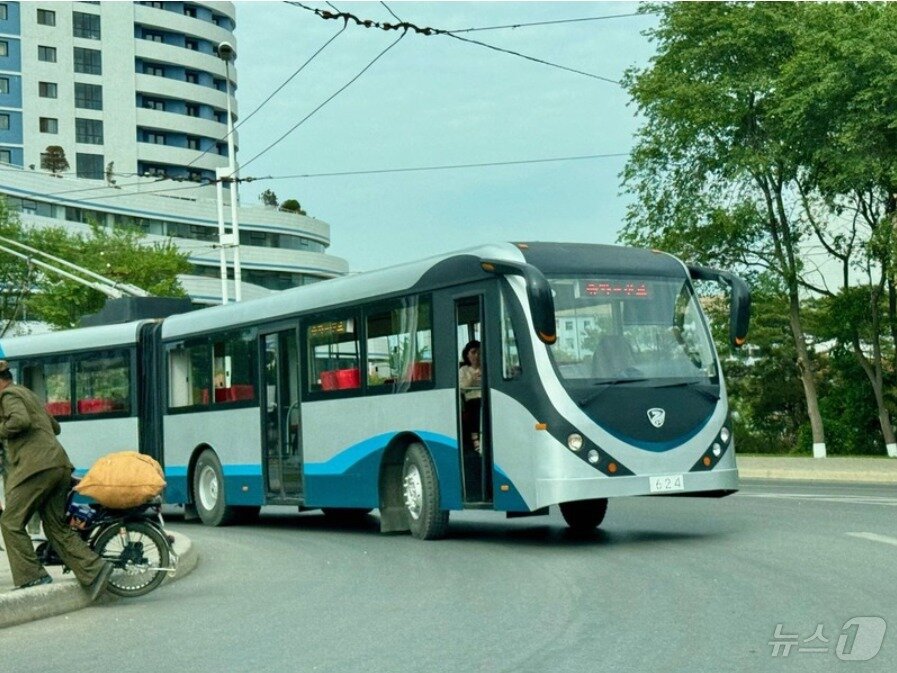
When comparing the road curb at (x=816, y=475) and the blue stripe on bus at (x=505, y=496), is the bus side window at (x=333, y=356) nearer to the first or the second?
the blue stripe on bus at (x=505, y=496)

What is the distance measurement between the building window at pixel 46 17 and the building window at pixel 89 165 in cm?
849

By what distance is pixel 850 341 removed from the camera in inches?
1881

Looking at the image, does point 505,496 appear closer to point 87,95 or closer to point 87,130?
point 87,130

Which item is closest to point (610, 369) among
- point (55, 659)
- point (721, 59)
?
point (55, 659)

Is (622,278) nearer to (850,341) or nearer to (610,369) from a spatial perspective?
(610,369)

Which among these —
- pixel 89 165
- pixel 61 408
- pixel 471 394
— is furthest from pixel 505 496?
pixel 89 165

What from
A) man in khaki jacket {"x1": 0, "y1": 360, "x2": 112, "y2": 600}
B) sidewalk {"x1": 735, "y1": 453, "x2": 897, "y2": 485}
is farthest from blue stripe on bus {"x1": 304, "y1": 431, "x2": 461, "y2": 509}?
sidewalk {"x1": 735, "y1": 453, "x2": 897, "y2": 485}

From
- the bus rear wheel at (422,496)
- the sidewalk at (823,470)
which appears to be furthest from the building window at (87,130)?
the bus rear wheel at (422,496)

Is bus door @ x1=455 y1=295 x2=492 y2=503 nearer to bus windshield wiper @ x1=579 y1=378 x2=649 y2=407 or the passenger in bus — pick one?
the passenger in bus

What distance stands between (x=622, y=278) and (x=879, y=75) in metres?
22.2

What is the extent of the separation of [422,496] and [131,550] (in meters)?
5.01

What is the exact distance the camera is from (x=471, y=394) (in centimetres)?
1560

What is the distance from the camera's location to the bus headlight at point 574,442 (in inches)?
564

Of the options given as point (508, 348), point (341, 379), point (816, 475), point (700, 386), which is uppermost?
point (508, 348)
